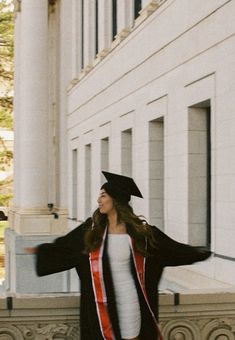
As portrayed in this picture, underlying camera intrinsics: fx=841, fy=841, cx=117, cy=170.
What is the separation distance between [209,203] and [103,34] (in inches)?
409

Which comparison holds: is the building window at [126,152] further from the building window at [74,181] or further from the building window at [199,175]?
the building window at [74,181]

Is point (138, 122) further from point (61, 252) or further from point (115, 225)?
point (115, 225)

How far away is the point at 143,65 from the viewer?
17.6 meters

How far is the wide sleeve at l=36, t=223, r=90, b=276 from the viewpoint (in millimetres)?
6383

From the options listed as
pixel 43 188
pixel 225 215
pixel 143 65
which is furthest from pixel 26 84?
pixel 225 215

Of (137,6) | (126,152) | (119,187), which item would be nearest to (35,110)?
(126,152)

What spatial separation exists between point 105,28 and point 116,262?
17589mm

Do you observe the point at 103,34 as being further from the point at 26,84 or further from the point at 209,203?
the point at 209,203

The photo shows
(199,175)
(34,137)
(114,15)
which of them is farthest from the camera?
(34,137)

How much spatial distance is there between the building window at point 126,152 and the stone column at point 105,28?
3208 mm

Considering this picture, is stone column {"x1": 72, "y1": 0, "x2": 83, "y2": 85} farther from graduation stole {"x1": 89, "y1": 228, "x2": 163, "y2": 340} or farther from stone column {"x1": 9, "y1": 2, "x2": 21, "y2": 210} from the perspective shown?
graduation stole {"x1": 89, "y1": 228, "x2": 163, "y2": 340}

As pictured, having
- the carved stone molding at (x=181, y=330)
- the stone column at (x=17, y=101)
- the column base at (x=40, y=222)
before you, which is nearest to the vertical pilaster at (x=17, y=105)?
the stone column at (x=17, y=101)

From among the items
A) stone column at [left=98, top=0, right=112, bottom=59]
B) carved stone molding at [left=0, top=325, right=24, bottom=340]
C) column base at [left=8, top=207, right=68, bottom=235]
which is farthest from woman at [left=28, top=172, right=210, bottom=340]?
column base at [left=8, top=207, right=68, bottom=235]

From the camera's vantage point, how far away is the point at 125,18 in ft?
65.4
